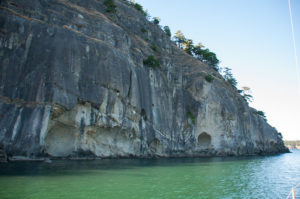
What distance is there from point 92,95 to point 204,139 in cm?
2746

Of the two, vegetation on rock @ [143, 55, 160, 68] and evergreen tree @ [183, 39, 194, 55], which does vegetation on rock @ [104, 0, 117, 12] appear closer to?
vegetation on rock @ [143, 55, 160, 68]

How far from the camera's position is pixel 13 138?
2086cm

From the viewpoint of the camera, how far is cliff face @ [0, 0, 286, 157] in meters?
23.1

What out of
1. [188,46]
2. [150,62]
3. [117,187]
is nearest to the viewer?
[117,187]

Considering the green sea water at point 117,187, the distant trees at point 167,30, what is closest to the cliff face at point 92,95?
the green sea water at point 117,187

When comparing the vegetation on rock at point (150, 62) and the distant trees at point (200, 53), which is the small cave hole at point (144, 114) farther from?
the distant trees at point (200, 53)

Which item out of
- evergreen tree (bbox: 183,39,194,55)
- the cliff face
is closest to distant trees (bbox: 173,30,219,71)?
evergreen tree (bbox: 183,39,194,55)

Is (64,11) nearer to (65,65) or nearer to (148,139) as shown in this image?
(65,65)

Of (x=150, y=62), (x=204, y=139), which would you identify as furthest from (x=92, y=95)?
(x=204, y=139)

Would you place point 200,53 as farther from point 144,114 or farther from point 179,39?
point 144,114

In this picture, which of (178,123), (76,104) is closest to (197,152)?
(178,123)

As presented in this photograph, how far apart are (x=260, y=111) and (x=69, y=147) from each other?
223ft

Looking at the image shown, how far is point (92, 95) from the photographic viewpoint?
27.7m

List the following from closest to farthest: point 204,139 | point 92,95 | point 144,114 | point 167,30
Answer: point 92,95, point 144,114, point 204,139, point 167,30
